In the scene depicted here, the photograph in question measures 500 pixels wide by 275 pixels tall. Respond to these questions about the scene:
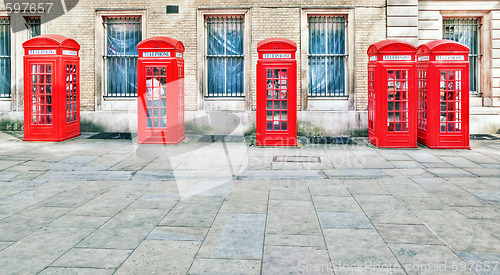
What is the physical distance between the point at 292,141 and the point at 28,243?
7934 millimetres

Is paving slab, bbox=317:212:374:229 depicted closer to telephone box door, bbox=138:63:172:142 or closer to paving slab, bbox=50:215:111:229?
paving slab, bbox=50:215:111:229

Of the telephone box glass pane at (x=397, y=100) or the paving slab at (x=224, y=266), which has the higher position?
the telephone box glass pane at (x=397, y=100)

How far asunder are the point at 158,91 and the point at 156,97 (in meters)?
0.16

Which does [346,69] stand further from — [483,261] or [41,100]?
[483,261]

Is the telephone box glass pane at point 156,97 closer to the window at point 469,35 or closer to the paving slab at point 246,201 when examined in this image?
the paving slab at point 246,201

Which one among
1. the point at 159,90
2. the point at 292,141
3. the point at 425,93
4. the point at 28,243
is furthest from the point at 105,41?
the point at 28,243

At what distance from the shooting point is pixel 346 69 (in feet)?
47.7

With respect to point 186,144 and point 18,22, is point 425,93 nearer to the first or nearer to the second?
point 186,144

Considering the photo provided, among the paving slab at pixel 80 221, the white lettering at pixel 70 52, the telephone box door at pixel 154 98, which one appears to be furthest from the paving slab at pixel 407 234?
the white lettering at pixel 70 52

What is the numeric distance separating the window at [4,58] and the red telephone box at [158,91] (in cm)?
558

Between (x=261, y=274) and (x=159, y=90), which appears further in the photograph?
(x=159, y=90)

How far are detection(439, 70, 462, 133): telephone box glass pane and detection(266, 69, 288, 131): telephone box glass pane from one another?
3.79 m

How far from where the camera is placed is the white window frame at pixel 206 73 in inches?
568

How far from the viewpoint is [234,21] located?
48.0 ft
